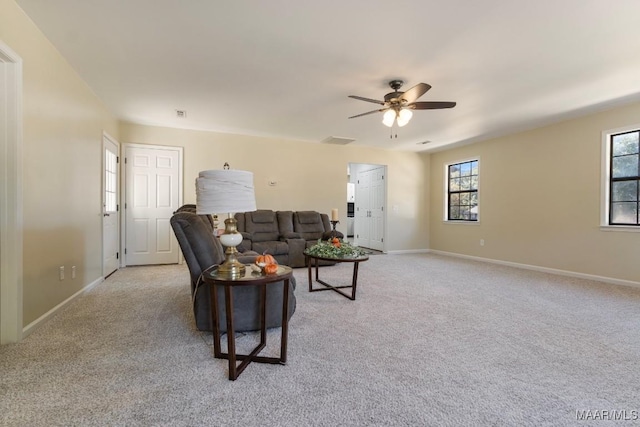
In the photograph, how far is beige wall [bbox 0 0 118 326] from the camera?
2.28 metres

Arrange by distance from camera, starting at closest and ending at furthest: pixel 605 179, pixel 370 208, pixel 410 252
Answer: pixel 605 179 < pixel 410 252 < pixel 370 208

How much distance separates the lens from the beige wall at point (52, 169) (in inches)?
89.7

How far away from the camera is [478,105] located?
4.04 m

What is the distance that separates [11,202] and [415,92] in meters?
3.38

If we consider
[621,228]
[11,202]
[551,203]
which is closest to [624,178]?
[621,228]

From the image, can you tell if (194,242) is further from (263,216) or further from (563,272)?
(563,272)

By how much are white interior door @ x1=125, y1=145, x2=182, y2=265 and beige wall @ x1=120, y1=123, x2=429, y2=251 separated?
174mm

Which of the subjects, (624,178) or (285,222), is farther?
(285,222)

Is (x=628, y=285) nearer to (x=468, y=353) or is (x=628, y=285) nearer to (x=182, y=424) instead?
(x=468, y=353)

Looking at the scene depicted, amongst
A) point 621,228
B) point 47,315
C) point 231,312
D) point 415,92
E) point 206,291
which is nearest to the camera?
point 231,312

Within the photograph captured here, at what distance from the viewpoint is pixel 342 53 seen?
276 cm

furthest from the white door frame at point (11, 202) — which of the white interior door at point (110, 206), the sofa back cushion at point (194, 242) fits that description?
the white interior door at point (110, 206)

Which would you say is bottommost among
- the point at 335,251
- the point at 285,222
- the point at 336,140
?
the point at 335,251

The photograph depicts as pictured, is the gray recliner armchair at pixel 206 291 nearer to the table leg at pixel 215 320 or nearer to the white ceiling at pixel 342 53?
the table leg at pixel 215 320
